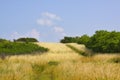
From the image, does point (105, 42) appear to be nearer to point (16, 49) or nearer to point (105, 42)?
point (105, 42)

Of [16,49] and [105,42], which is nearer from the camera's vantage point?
[16,49]

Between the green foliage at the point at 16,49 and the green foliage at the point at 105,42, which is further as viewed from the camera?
the green foliage at the point at 105,42

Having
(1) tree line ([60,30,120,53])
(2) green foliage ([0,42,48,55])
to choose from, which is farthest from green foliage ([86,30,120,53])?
(2) green foliage ([0,42,48,55])

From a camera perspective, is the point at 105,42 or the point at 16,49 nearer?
the point at 16,49

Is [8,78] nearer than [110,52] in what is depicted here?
Yes

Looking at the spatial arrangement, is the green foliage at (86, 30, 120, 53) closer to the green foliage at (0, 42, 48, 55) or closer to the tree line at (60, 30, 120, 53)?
the tree line at (60, 30, 120, 53)

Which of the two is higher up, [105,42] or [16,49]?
[105,42]

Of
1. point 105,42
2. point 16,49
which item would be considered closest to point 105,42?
point 105,42

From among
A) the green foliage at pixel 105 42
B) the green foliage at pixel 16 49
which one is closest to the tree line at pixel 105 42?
the green foliage at pixel 105 42

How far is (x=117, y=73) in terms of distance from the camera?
1449 centimetres

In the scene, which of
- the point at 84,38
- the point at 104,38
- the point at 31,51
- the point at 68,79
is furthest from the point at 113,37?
the point at 68,79

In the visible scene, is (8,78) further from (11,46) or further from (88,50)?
(88,50)

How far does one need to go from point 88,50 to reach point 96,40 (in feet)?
16.1

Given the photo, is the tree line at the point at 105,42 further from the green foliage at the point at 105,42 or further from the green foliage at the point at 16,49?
the green foliage at the point at 16,49
